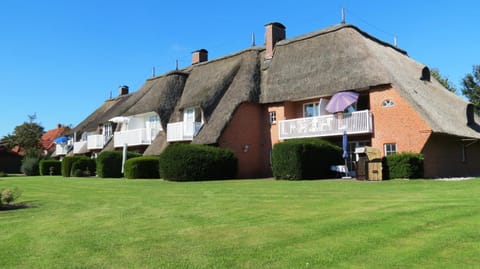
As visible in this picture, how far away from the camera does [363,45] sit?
25.7 meters

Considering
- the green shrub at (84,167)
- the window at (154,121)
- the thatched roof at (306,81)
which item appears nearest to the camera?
the thatched roof at (306,81)

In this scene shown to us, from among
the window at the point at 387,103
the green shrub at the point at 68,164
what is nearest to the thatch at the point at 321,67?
the window at the point at 387,103

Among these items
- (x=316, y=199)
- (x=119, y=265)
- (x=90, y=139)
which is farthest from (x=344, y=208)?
(x=90, y=139)

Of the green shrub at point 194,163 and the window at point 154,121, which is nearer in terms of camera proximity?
the green shrub at point 194,163

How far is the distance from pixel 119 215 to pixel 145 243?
10.6ft

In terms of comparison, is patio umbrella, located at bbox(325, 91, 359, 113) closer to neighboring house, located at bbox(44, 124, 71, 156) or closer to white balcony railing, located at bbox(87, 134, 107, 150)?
white balcony railing, located at bbox(87, 134, 107, 150)

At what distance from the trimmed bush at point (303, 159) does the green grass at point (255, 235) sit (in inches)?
376

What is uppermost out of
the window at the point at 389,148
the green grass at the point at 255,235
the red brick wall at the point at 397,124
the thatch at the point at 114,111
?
the thatch at the point at 114,111

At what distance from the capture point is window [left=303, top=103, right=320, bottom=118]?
2680 cm

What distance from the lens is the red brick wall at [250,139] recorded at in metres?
27.5

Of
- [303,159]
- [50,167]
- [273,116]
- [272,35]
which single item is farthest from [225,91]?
[50,167]

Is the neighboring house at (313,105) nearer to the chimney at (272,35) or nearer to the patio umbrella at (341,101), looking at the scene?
the chimney at (272,35)

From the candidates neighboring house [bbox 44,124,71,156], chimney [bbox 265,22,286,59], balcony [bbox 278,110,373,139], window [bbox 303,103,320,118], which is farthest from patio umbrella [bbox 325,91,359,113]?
neighboring house [bbox 44,124,71,156]

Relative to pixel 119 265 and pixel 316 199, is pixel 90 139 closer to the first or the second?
pixel 316 199
